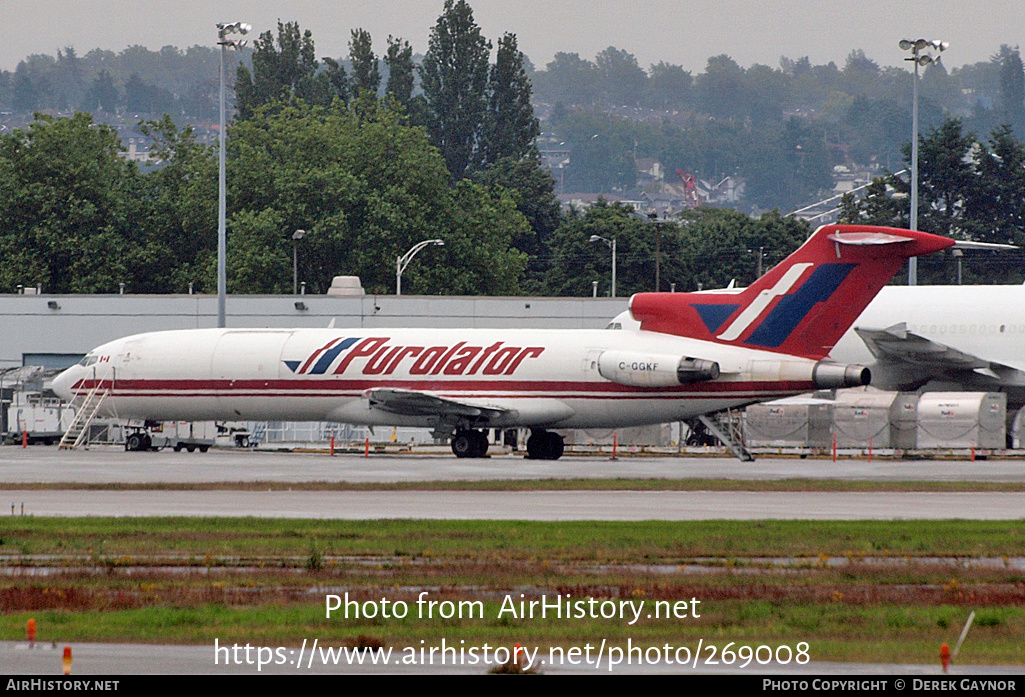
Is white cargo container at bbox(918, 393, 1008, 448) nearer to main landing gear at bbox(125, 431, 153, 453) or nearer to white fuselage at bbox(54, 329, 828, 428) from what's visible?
white fuselage at bbox(54, 329, 828, 428)

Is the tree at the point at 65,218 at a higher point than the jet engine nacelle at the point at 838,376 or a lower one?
higher

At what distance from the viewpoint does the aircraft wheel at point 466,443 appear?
157ft

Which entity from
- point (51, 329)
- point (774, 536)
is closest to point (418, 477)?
point (774, 536)

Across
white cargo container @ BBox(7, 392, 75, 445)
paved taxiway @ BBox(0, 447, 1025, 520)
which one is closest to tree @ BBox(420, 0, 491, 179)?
white cargo container @ BBox(7, 392, 75, 445)

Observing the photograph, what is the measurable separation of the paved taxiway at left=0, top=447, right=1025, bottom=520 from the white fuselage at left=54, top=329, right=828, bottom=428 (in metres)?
1.82

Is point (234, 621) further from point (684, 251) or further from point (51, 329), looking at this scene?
point (684, 251)

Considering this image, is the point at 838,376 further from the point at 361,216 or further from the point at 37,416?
the point at 361,216

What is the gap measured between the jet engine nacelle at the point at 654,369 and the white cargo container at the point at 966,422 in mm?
8937

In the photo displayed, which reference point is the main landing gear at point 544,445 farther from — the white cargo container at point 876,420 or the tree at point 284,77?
the tree at point 284,77

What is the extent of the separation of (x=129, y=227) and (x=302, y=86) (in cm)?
5673

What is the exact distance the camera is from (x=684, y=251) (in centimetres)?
13300

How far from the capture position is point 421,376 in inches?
1881

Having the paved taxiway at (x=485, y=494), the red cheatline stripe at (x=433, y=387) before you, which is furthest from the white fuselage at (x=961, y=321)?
the red cheatline stripe at (x=433, y=387)

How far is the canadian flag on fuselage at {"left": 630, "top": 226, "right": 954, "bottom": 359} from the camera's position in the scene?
43094mm
